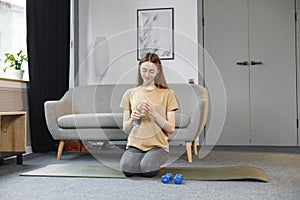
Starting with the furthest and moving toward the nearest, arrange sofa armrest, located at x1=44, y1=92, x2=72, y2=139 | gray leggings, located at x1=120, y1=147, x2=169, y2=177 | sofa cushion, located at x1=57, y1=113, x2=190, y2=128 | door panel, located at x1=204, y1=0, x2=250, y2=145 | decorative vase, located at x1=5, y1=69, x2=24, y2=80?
door panel, located at x1=204, y1=0, x2=250, y2=145, decorative vase, located at x1=5, y1=69, x2=24, y2=80, sofa armrest, located at x1=44, y1=92, x2=72, y2=139, sofa cushion, located at x1=57, y1=113, x2=190, y2=128, gray leggings, located at x1=120, y1=147, x2=169, y2=177

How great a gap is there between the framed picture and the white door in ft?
1.48

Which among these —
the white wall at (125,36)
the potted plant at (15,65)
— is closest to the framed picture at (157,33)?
the white wall at (125,36)

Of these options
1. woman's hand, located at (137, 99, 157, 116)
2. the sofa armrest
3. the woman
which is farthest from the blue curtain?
woman's hand, located at (137, 99, 157, 116)

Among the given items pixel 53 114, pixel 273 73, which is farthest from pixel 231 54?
pixel 53 114

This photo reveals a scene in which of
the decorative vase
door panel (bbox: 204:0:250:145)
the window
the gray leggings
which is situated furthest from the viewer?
door panel (bbox: 204:0:250:145)

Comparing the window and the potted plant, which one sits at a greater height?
the window

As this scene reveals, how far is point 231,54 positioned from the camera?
528 cm

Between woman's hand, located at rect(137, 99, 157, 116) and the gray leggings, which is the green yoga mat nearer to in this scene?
the gray leggings

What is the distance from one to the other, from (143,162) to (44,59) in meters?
2.22

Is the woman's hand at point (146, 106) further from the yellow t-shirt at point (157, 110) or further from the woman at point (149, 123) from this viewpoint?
the yellow t-shirt at point (157, 110)

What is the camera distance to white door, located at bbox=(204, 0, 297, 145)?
203 inches

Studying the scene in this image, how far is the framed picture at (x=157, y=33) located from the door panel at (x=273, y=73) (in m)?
1.00

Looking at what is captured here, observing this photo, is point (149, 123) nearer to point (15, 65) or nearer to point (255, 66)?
point (15, 65)

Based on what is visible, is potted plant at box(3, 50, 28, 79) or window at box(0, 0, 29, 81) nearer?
potted plant at box(3, 50, 28, 79)
